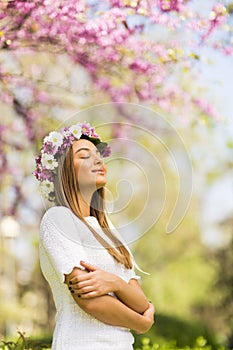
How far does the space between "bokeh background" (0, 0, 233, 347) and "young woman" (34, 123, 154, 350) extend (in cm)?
29

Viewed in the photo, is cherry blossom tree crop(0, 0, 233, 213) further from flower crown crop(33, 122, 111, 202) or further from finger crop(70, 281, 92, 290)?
finger crop(70, 281, 92, 290)

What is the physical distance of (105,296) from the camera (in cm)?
255

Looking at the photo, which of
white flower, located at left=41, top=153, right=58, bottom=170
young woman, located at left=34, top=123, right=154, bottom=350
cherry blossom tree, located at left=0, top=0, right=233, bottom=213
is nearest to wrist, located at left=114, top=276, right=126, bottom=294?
young woman, located at left=34, top=123, right=154, bottom=350

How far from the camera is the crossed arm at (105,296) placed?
252 cm

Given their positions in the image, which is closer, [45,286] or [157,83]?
[157,83]

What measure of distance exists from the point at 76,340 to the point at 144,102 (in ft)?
16.5

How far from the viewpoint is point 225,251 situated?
18047 millimetres

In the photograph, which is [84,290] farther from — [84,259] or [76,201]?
[76,201]

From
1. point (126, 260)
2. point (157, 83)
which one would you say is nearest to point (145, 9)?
point (157, 83)

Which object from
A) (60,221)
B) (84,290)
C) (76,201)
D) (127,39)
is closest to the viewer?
(84,290)

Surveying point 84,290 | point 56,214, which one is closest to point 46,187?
point 56,214

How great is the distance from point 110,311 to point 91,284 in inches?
4.4

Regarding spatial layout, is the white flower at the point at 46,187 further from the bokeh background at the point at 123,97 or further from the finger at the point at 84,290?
the finger at the point at 84,290

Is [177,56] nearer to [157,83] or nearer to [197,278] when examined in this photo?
[157,83]
